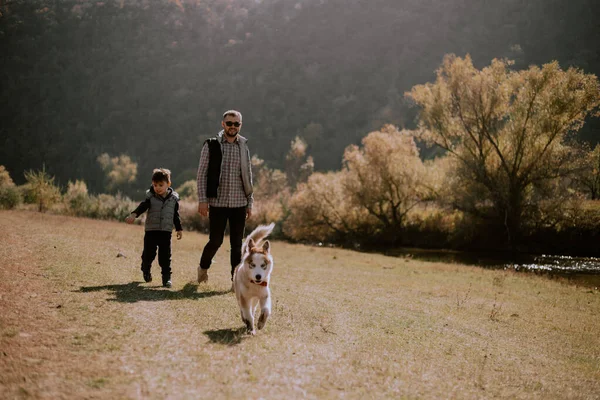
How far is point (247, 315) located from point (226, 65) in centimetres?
15350

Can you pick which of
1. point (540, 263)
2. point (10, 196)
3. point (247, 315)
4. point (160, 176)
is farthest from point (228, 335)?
point (10, 196)

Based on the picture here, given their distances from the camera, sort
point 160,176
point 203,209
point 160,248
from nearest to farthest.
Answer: point 203,209 < point 160,176 < point 160,248

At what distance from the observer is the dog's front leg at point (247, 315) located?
6160 mm

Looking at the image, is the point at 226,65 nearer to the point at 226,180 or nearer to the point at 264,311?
the point at 226,180

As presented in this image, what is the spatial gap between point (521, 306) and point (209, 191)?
9596 mm

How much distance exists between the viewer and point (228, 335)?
5922 millimetres

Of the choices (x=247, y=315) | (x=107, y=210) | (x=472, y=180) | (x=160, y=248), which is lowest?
(x=247, y=315)

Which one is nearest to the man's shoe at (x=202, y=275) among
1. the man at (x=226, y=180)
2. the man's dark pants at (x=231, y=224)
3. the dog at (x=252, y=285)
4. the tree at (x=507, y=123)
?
the man's dark pants at (x=231, y=224)

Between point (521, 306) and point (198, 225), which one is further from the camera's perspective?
point (198, 225)

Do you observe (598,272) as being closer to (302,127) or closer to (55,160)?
(302,127)

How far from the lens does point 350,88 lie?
450 ft

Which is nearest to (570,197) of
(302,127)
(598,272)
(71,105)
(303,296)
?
(598,272)

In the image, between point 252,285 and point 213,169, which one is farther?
point 213,169

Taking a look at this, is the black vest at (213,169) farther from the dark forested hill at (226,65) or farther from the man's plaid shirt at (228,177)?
the dark forested hill at (226,65)
